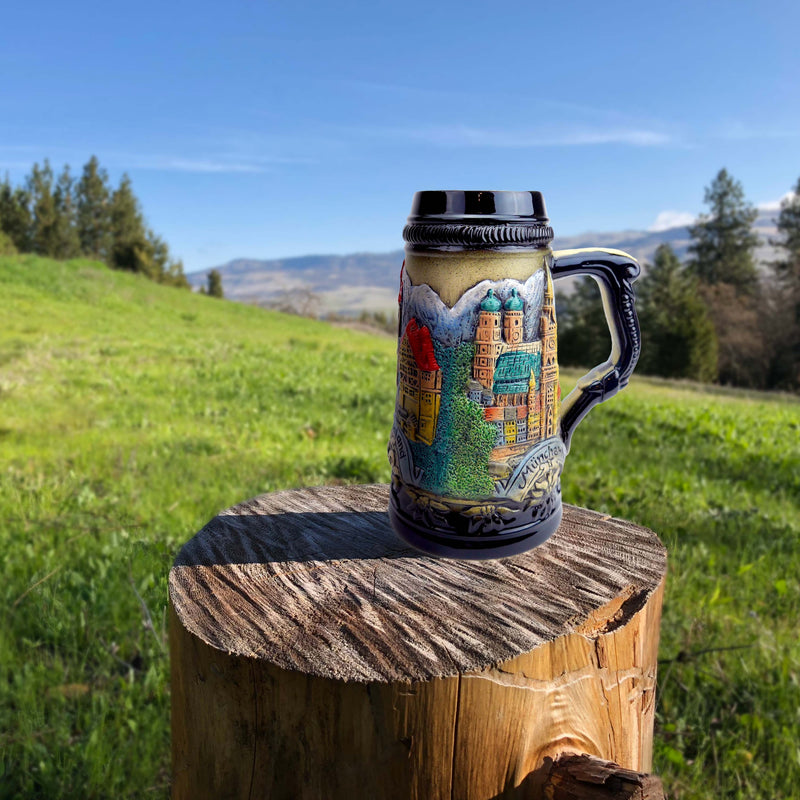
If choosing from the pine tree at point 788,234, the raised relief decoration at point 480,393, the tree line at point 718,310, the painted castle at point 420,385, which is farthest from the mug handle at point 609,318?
the pine tree at point 788,234

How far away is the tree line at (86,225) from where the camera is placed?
43647 millimetres

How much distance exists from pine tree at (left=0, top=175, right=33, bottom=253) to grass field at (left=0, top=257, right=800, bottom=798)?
39981mm

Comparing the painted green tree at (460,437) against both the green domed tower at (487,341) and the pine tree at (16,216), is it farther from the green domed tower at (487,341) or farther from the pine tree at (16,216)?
the pine tree at (16,216)

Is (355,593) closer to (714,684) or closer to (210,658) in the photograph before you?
(210,658)

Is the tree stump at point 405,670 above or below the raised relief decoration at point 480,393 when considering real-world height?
below

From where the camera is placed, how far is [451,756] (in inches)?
57.7

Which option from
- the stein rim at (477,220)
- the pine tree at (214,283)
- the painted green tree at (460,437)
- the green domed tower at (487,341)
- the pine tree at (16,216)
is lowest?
the painted green tree at (460,437)

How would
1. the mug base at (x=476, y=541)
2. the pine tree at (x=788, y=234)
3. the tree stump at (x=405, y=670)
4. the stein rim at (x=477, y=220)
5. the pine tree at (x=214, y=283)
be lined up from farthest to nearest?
the pine tree at (x=214, y=283) < the pine tree at (x=788, y=234) < the mug base at (x=476, y=541) < the stein rim at (x=477, y=220) < the tree stump at (x=405, y=670)

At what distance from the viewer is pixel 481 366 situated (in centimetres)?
166

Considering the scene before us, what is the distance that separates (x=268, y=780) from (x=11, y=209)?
51.2 meters

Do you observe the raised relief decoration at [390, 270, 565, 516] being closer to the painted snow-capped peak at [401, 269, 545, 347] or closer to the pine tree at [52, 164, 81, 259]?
the painted snow-capped peak at [401, 269, 545, 347]

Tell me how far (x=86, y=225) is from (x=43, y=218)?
4.29 meters

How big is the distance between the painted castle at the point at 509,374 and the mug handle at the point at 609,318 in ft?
0.51

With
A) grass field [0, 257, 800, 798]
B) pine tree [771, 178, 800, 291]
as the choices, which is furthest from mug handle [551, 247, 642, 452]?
pine tree [771, 178, 800, 291]
